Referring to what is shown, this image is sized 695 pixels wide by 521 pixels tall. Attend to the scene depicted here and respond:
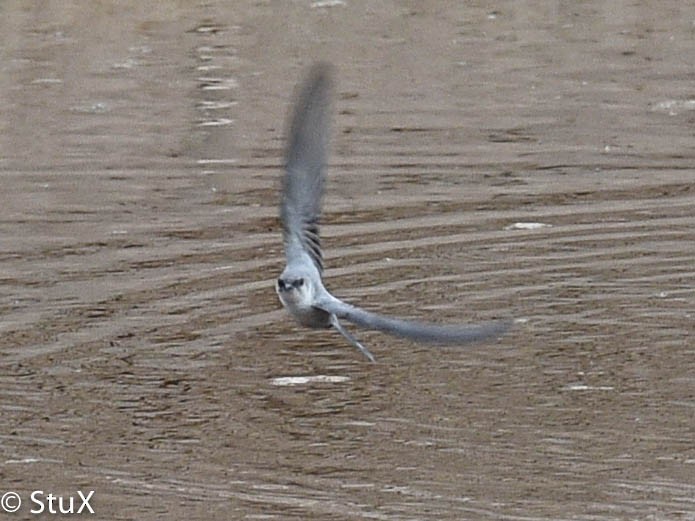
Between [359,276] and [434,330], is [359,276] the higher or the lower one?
the lower one

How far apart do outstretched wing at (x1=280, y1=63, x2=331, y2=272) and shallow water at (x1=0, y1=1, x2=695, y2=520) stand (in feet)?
2.77

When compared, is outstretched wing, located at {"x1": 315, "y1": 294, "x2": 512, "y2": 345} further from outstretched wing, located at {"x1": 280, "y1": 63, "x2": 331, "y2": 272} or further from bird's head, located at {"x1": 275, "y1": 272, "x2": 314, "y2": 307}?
outstretched wing, located at {"x1": 280, "y1": 63, "x2": 331, "y2": 272}

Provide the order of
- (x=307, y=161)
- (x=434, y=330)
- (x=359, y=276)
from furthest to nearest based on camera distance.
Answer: (x=359, y=276), (x=307, y=161), (x=434, y=330)

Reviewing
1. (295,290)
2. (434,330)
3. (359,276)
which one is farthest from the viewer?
(359,276)

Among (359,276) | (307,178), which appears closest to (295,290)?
(307,178)

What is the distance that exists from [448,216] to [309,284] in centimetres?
390

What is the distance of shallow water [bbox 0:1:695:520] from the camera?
5516 mm

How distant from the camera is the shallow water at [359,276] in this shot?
552 cm

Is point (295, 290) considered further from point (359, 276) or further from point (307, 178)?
point (359, 276)

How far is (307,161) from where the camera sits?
4848mm

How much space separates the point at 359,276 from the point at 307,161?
2.69 m

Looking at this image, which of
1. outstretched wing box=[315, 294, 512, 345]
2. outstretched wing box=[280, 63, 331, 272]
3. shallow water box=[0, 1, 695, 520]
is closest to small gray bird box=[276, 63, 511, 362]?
outstretched wing box=[280, 63, 331, 272]

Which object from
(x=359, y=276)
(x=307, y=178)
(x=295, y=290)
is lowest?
(x=359, y=276)

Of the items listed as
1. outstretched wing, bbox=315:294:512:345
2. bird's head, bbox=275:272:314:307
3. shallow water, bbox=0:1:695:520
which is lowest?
shallow water, bbox=0:1:695:520
